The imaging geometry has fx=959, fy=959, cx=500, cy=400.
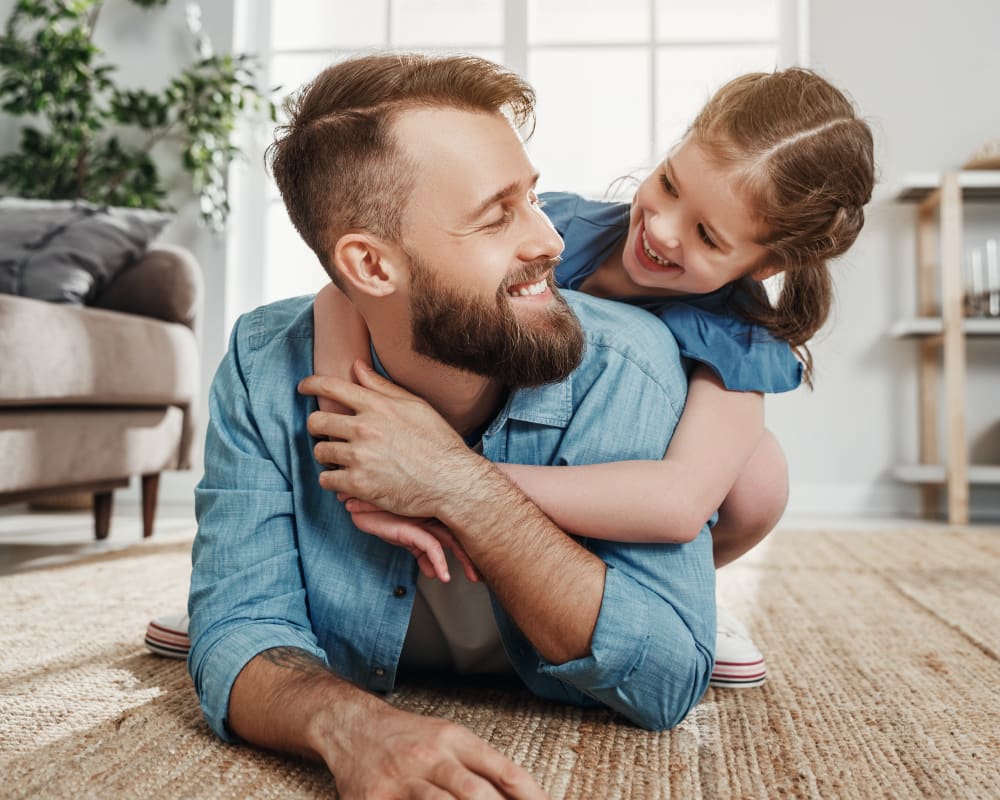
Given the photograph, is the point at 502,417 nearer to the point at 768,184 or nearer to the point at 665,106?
the point at 768,184

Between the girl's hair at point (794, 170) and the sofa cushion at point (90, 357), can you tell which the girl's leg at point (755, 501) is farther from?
the sofa cushion at point (90, 357)

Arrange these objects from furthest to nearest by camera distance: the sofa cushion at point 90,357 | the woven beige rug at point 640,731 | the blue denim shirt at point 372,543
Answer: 1. the sofa cushion at point 90,357
2. the blue denim shirt at point 372,543
3. the woven beige rug at point 640,731

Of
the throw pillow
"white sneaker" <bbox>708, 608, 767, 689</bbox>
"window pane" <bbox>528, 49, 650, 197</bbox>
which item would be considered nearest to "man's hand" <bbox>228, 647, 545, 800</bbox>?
"white sneaker" <bbox>708, 608, 767, 689</bbox>

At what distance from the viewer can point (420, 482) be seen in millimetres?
872

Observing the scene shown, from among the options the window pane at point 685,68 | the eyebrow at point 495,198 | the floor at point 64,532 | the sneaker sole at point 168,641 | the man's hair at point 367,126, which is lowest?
the floor at point 64,532

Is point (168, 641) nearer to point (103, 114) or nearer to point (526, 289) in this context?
point (526, 289)

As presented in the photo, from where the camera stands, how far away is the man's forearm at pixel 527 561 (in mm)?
860

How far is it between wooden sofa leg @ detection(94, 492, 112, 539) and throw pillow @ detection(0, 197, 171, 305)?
0.52 m

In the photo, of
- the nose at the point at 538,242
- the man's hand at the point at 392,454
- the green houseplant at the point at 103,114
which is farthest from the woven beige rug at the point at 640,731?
the green houseplant at the point at 103,114

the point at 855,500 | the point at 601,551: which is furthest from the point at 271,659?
the point at 855,500

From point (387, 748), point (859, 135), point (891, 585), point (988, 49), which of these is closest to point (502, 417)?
point (387, 748)

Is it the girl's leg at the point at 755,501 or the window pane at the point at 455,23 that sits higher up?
the window pane at the point at 455,23

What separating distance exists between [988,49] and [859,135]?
2.69 metres

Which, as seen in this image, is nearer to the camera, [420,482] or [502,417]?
[420,482]
